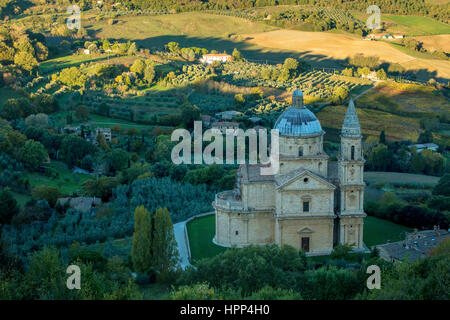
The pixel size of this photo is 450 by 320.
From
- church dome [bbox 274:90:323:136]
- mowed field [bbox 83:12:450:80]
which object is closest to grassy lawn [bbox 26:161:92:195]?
church dome [bbox 274:90:323:136]

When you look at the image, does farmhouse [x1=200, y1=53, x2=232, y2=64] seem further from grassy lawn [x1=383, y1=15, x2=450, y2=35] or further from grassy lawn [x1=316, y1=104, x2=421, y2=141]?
grassy lawn [x1=316, y1=104, x2=421, y2=141]

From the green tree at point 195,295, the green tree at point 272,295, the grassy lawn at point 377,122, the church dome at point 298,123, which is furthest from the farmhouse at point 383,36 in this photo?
the green tree at point 195,295

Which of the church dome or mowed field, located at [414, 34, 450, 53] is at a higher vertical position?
the church dome

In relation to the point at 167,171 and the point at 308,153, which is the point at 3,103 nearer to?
the point at 167,171

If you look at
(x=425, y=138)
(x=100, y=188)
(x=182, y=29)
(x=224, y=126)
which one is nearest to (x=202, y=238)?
(x=100, y=188)

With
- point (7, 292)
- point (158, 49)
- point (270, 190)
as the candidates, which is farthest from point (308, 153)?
point (158, 49)

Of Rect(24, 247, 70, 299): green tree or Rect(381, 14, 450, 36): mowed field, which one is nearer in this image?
Rect(24, 247, 70, 299): green tree

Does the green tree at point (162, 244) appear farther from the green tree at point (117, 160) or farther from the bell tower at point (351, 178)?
the green tree at point (117, 160)
